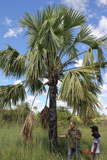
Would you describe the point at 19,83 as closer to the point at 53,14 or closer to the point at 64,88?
the point at 64,88

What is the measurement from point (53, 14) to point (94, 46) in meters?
2.19

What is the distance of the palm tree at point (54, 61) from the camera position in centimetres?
635

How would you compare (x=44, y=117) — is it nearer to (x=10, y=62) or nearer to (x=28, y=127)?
(x=28, y=127)

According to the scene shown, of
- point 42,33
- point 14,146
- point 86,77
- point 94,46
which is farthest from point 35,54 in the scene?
point 14,146

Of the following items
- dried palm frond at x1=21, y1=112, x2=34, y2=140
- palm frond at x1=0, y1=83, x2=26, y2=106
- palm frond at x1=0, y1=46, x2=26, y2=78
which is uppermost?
palm frond at x1=0, y1=46, x2=26, y2=78

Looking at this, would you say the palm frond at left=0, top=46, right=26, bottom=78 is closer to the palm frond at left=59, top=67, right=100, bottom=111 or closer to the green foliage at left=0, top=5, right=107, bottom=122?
the green foliage at left=0, top=5, right=107, bottom=122

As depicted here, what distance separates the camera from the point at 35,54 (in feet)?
21.0

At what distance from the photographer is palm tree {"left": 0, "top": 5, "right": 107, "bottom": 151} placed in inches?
250

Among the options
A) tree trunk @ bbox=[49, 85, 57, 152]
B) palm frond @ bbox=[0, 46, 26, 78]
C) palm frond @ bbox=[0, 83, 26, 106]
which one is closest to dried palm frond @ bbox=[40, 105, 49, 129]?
tree trunk @ bbox=[49, 85, 57, 152]

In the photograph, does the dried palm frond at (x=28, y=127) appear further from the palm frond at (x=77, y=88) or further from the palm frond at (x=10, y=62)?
the palm frond at (x=10, y=62)

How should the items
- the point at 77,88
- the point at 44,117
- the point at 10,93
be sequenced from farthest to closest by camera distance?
the point at 44,117
the point at 10,93
the point at 77,88

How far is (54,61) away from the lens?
7434mm

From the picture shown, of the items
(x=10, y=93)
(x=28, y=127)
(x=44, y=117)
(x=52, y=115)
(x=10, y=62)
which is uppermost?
(x=10, y=62)

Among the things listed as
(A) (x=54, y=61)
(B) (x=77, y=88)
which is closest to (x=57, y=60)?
(A) (x=54, y=61)
